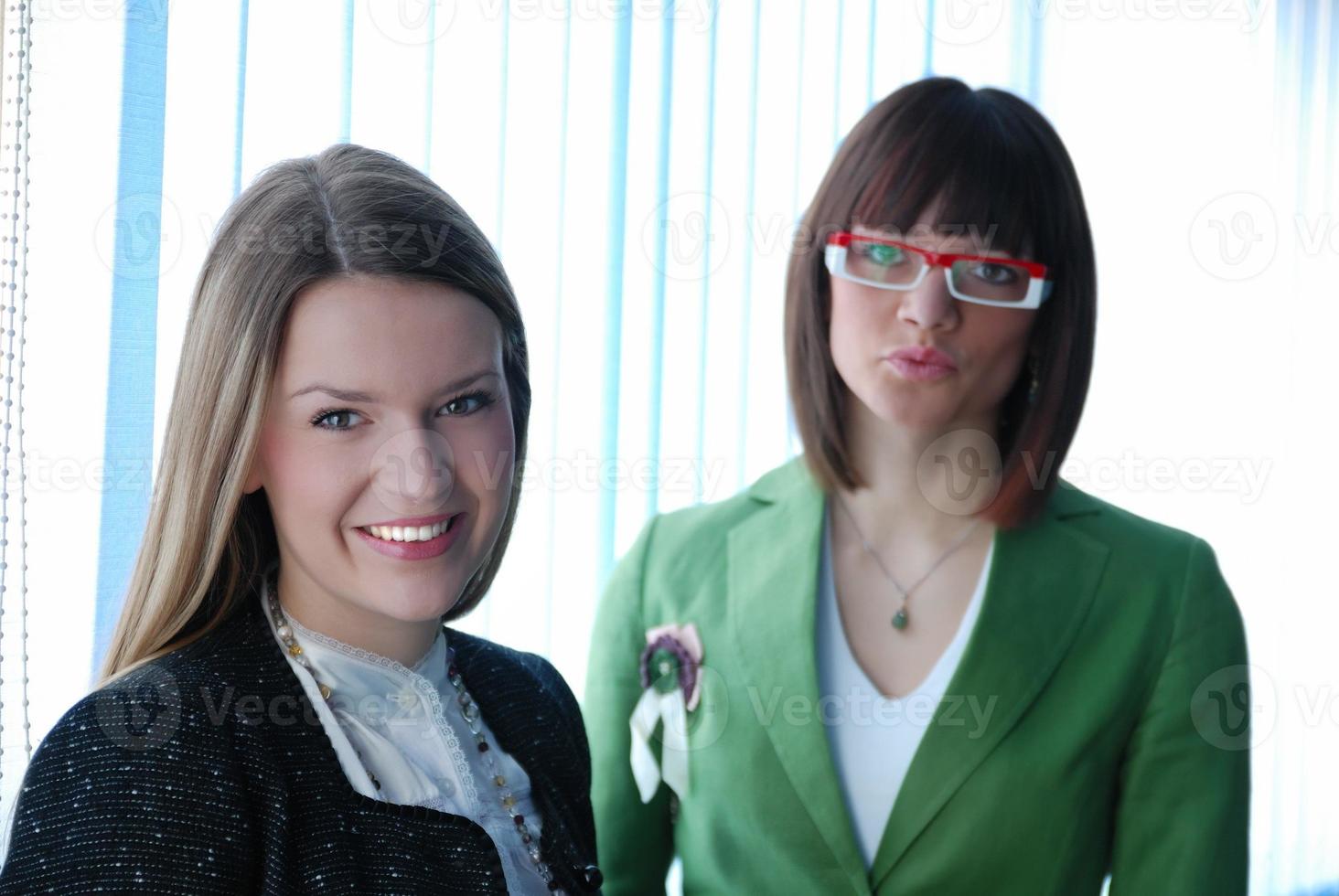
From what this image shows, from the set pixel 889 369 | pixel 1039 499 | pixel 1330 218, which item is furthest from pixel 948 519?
pixel 1330 218

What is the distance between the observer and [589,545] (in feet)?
7.16

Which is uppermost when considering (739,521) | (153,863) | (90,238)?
(90,238)

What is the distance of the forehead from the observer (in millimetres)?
987

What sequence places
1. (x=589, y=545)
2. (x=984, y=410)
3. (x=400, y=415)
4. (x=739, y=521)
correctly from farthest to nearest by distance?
(x=589, y=545), (x=739, y=521), (x=984, y=410), (x=400, y=415)

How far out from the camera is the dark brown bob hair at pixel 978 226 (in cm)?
139

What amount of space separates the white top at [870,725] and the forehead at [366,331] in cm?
67

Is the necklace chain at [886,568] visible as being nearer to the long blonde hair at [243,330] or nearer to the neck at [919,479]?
the neck at [919,479]

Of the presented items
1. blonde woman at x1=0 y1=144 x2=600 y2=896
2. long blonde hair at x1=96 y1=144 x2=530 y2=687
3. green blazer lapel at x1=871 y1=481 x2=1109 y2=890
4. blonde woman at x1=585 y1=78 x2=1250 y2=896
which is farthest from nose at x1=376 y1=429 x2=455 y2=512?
green blazer lapel at x1=871 y1=481 x2=1109 y2=890

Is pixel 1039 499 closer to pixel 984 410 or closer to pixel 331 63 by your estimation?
pixel 984 410

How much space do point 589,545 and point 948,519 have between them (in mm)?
819

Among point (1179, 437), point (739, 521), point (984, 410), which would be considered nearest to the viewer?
point (984, 410)

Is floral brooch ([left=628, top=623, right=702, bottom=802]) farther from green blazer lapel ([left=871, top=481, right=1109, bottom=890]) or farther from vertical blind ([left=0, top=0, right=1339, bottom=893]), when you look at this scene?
vertical blind ([left=0, top=0, right=1339, bottom=893])

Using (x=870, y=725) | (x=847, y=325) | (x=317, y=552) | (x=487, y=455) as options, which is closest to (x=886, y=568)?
(x=870, y=725)

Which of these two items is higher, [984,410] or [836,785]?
[984,410]
